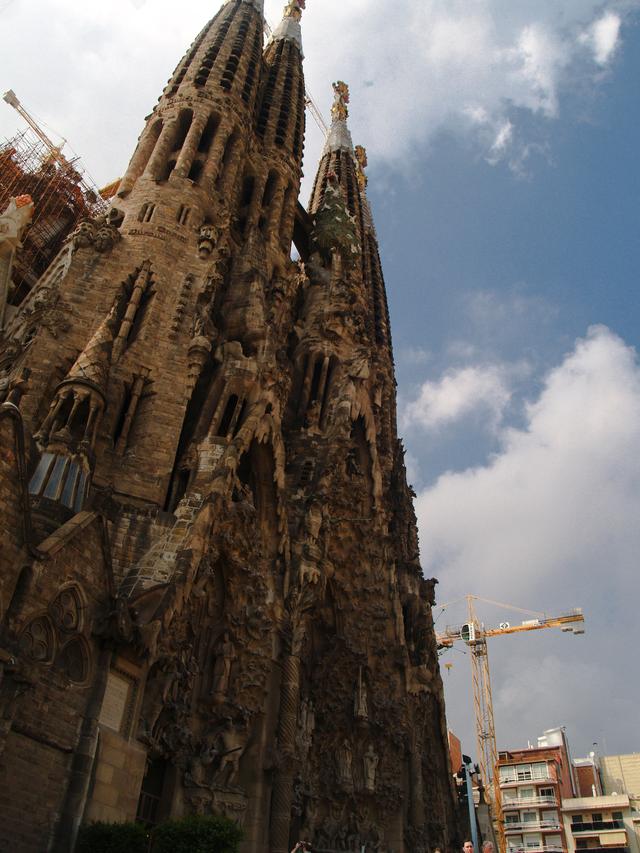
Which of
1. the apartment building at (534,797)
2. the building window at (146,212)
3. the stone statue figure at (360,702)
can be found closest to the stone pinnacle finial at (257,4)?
the building window at (146,212)

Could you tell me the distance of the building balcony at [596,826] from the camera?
46.5 m

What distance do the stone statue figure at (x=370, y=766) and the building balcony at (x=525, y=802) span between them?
115 feet

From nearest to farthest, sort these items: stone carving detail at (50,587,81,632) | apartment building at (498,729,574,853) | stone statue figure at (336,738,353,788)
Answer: stone carving detail at (50,587,81,632)
stone statue figure at (336,738,353,788)
apartment building at (498,729,574,853)

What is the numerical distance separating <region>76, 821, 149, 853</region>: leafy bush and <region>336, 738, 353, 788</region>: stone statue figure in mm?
10115

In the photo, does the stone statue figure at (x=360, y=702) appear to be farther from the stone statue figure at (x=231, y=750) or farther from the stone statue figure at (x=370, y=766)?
the stone statue figure at (x=231, y=750)

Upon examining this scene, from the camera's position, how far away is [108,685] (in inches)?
440

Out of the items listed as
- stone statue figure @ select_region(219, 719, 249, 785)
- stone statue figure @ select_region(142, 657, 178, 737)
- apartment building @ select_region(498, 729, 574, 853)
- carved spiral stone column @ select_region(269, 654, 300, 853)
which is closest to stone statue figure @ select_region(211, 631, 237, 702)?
stone statue figure @ select_region(219, 719, 249, 785)

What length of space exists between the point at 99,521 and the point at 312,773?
393 inches

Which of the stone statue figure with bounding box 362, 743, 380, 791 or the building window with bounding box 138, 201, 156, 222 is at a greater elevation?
the building window with bounding box 138, 201, 156, 222

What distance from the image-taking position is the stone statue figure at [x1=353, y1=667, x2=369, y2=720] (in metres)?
19.5

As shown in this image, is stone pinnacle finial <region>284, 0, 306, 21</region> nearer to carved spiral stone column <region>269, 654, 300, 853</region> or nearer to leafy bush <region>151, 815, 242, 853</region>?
carved spiral stone column <region>269, 654, 300, 853</region>

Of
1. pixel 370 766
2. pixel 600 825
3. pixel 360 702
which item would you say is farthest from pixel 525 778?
pixel 360 702

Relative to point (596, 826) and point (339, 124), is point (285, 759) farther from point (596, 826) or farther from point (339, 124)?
point (339, 124)

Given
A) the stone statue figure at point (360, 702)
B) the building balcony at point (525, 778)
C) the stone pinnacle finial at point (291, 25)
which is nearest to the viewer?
the stone statue figure at point (360, 702)
